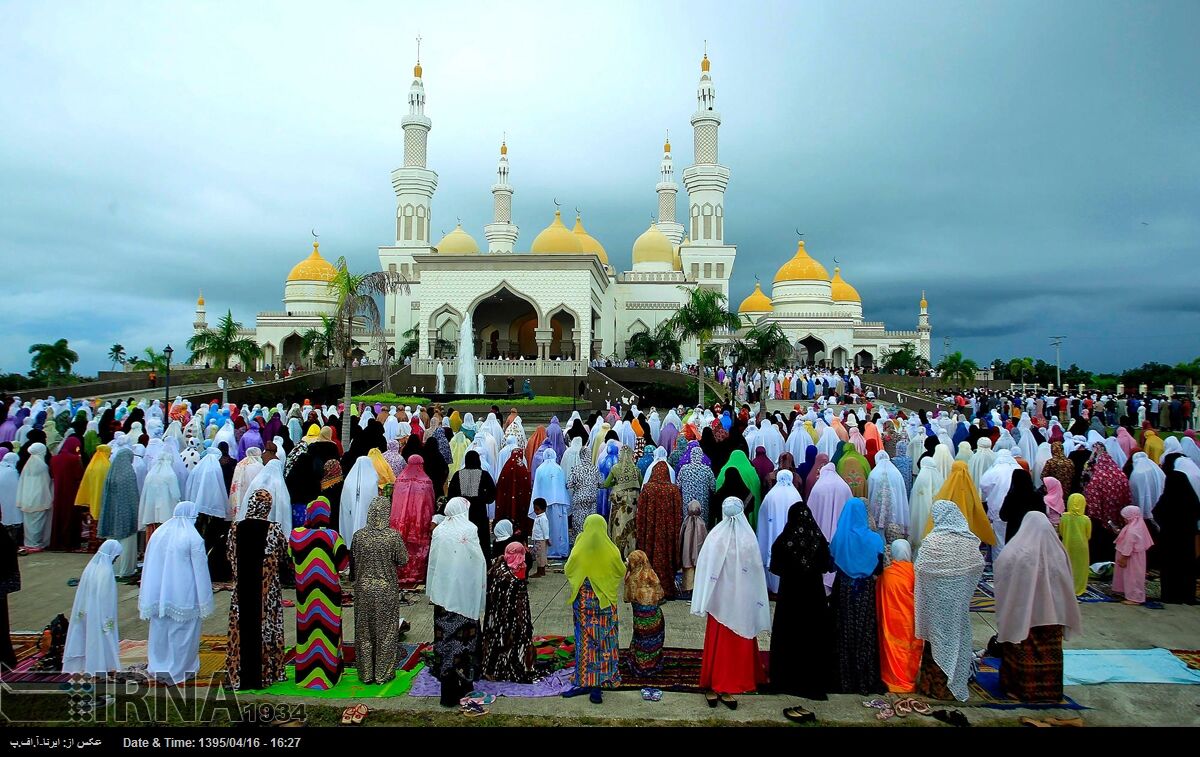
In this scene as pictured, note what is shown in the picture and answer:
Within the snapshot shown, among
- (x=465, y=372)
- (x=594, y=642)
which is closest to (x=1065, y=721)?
(x=594, y=642)

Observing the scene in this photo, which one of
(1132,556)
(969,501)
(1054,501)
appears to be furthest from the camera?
(969,501)

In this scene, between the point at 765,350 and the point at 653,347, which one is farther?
the point at 653,347

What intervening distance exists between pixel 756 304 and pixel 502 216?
16.1 m

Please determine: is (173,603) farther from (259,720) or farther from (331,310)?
(331,310)

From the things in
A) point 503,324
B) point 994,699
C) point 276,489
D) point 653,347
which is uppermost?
point 503,324

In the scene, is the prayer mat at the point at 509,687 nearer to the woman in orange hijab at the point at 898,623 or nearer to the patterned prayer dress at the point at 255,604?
the patterned prayer dress at the point at 255,604

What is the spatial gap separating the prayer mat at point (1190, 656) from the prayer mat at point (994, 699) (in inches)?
50.8

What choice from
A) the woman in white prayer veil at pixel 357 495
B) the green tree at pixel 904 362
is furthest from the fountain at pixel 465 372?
the green tree at pixel 904 362

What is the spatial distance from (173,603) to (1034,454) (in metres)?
10.2

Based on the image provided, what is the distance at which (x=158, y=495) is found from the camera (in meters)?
7.34

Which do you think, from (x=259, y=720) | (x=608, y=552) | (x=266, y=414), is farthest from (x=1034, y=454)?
(x=266, y=414)

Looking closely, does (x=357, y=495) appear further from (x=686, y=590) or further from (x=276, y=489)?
(x=686, y=590)

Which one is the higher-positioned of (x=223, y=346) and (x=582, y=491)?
(x=223, y=346)

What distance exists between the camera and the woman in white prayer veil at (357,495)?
7.31 m
